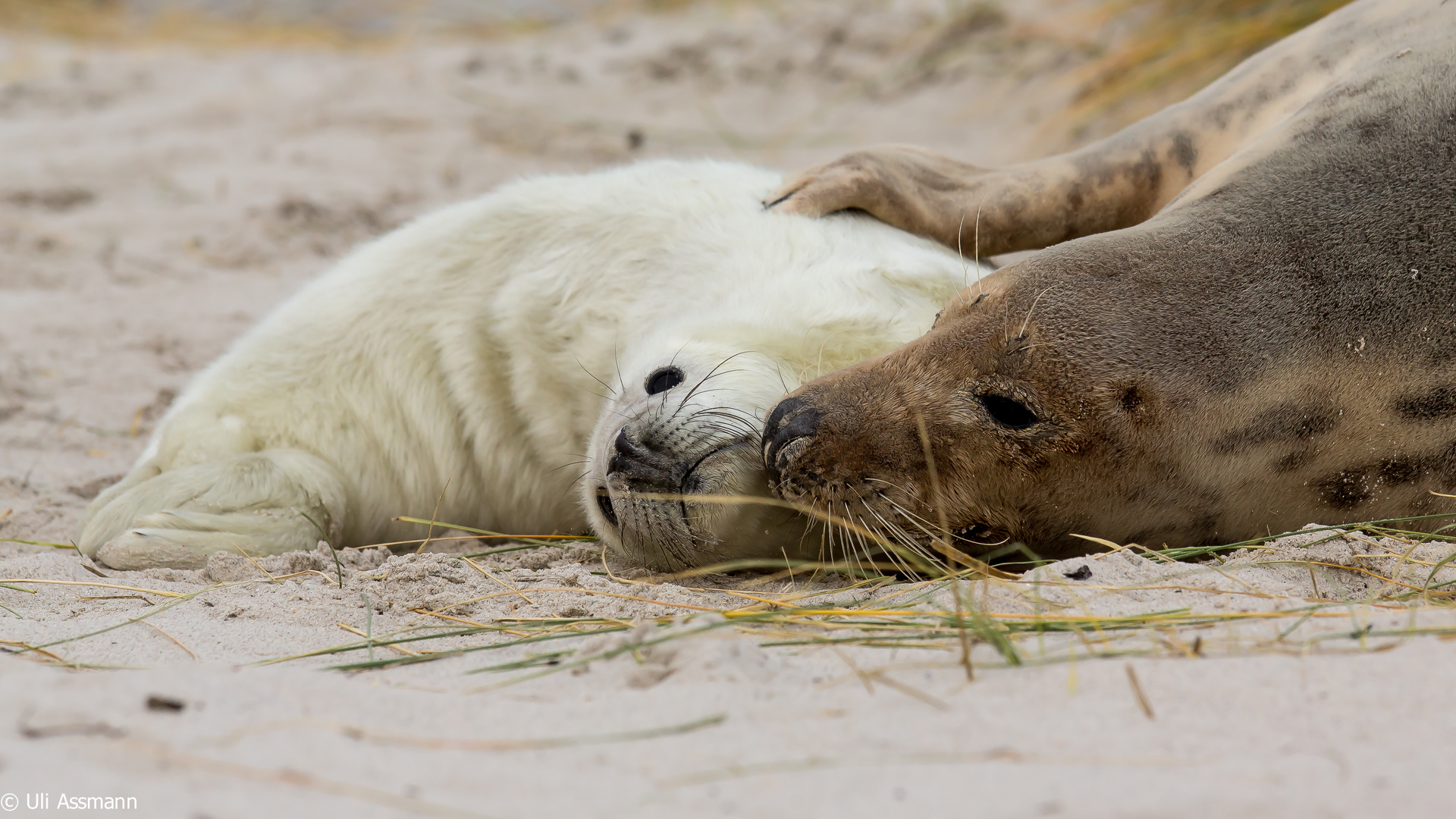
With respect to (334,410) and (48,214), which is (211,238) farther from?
(334,410)

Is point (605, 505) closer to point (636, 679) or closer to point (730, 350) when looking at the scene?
point (730, 350)

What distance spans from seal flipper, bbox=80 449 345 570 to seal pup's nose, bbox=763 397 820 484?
1.28 metres

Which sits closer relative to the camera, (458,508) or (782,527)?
(782,527)

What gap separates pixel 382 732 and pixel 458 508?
182cm

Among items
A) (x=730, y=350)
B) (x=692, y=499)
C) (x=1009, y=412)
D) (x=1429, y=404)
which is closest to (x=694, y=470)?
(x=692, y=499)

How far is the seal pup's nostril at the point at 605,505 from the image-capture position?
8.90ft

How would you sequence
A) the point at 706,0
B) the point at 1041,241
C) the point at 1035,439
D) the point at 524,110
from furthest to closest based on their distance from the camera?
the point at 706,0
the point at 524,110
the point at 1041,241
the point at 1035,439

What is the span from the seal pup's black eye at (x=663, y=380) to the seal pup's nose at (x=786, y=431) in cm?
29

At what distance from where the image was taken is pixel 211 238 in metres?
5.51

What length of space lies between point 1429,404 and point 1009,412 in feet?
2.58

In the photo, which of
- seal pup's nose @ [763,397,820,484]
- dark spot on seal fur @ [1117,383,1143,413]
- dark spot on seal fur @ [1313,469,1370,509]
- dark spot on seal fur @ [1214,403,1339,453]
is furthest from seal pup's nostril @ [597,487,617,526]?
dark spot on seal fur @ [1313,469,1370,509]

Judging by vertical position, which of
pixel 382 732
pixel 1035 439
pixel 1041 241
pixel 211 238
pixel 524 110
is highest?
pixel 524 110

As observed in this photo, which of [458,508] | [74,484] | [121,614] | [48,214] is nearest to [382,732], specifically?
[121,614]

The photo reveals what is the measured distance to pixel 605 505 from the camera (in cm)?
275
